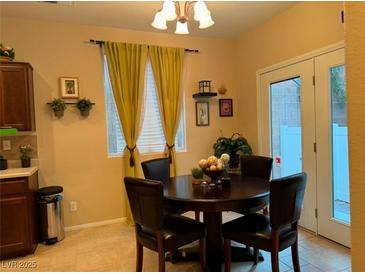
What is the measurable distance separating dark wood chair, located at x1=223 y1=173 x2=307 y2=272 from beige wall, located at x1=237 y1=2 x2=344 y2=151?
5.82 ft

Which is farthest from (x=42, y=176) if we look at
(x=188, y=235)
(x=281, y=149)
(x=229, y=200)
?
(x=281, y=149)

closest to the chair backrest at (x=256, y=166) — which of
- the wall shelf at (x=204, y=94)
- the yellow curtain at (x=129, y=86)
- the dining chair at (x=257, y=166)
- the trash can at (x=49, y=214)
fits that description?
the dining chair at (x=257, y=166)

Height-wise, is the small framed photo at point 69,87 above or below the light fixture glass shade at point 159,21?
below

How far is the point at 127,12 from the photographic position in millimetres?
3252

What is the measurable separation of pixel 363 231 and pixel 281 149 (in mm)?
3193

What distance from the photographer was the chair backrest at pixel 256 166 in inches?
116

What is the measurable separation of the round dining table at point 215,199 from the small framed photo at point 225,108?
176cm

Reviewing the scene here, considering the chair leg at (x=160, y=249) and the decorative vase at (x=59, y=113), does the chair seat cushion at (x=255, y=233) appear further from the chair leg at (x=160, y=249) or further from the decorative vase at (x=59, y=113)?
the decorative vase at (x=59, y=113)

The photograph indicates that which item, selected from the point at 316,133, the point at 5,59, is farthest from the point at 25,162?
the point at 316,133

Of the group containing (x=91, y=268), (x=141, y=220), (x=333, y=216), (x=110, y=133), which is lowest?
(x=91, y=268)

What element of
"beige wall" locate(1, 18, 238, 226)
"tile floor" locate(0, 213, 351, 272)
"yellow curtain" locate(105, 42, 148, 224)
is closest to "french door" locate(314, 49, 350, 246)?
"tile floor" locate(0, 213, 351, 272)

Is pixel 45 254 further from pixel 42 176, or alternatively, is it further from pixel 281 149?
pixel 281 149

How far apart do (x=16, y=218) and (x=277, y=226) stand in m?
2.59

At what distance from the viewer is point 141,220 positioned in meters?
2.11
